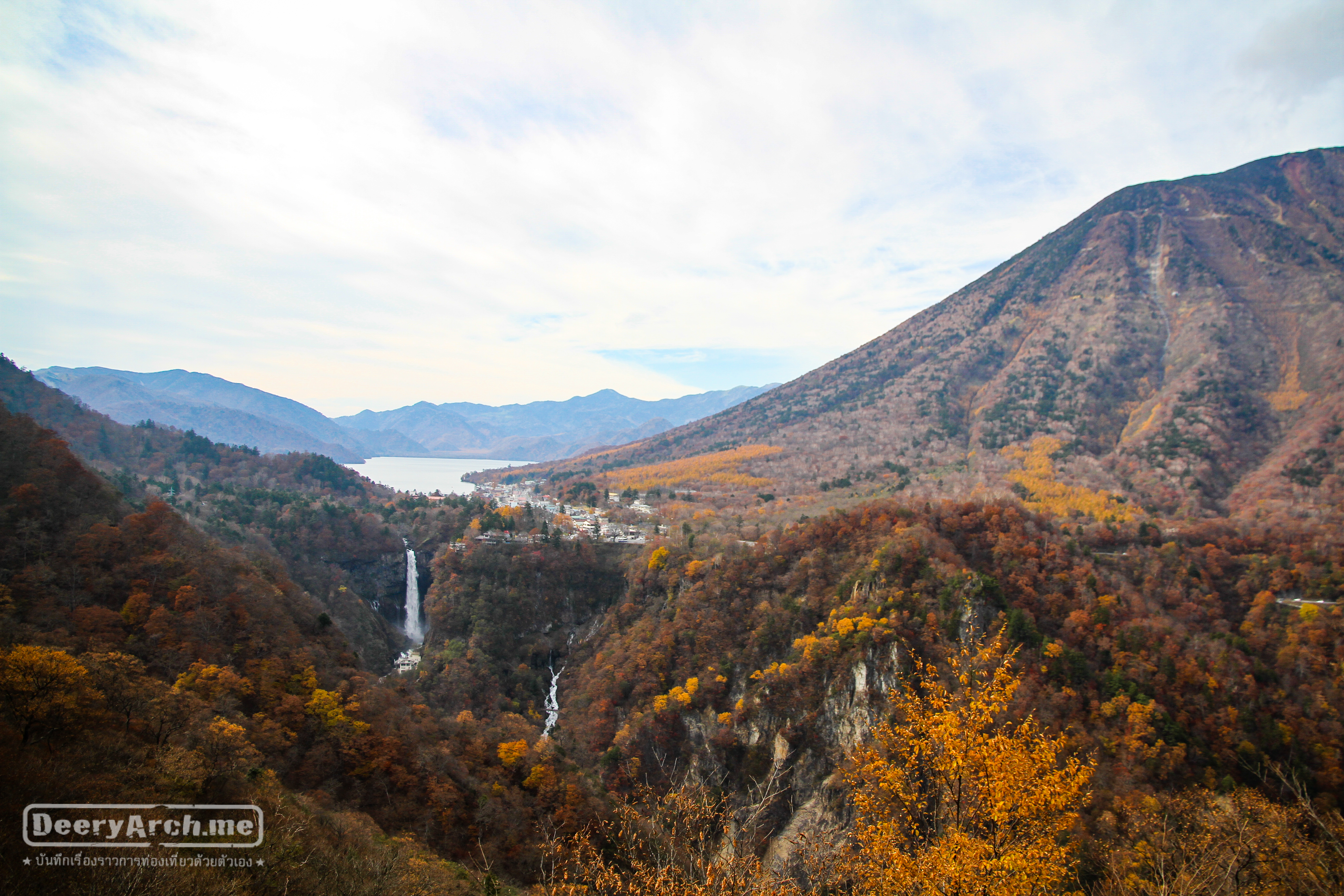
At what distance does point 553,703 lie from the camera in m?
57.3

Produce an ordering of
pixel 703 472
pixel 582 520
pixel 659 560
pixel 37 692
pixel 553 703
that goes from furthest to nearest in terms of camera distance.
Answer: pixel 703 472
pixel 582 520
pixel 659 560
pixel 553 703
pixel 37 692

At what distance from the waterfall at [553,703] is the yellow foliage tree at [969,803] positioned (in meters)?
41.8

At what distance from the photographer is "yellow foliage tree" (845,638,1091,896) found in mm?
9844

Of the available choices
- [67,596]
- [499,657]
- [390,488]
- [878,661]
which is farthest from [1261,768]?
[390,488]

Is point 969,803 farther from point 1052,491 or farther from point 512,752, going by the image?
point 1052,491

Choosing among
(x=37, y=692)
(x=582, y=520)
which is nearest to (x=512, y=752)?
(x=37, y=692)

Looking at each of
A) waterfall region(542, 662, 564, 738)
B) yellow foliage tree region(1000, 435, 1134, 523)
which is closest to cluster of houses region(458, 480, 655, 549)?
waterfall region(542, 662, 564, 738)

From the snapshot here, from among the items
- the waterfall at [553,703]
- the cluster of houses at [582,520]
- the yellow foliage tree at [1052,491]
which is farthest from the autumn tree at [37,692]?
the yellow foliage tree at [1052,491]

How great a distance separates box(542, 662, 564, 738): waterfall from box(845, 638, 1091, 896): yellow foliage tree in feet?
137

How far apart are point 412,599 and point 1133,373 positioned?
6862 inches

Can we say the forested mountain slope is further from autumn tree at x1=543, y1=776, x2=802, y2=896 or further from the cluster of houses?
autumn tree at x1=543, y1=776, x2=802, y2=896

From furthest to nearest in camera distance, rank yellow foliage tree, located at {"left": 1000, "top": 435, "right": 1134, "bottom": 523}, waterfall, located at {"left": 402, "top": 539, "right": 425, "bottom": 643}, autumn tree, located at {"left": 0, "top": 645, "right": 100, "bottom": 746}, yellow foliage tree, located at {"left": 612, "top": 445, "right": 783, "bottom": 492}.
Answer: yellow foliage tree, located at {"left": 612, "top": 445, "right": 783, "bottom": 492} → waterfall, located at {"left": 402, "top": 539, "right": 425, "bottom": 643} → yellow foliage tree, located at {"left": 1000, "top": 435, "right": 1134, "bottom": 523} → autumn tree, located at {"left": 0, "top": 645, "right": 100, "bottom": 746}

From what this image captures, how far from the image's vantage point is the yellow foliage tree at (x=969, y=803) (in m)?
9.84

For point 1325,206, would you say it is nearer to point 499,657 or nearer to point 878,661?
point 878,661
